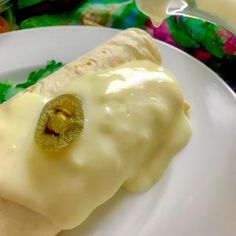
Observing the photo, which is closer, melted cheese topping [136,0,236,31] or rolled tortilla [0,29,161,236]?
rolled tortilla [0,29,161,236]

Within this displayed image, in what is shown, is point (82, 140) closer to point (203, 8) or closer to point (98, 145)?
point (98, 145)

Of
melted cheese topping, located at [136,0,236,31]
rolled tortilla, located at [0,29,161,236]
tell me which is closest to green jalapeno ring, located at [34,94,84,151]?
rolled tortilla, located at [0,29,161,236]

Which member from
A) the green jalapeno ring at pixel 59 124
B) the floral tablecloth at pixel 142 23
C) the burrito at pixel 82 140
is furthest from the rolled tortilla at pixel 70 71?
the floral tablecloth at pixel 142 23

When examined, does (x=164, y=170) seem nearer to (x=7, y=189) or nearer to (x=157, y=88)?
(x=157, y=88)

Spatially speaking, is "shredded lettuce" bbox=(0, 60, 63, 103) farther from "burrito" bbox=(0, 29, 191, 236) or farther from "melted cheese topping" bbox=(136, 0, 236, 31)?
"melted cheese topping" bbox=(136, 0, 236, 31)

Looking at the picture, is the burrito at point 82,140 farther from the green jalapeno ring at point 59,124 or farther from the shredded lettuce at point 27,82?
the shredded lettuce at point 27,82

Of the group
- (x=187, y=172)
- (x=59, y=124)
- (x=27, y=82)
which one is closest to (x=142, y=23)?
(x=27, y=82)
